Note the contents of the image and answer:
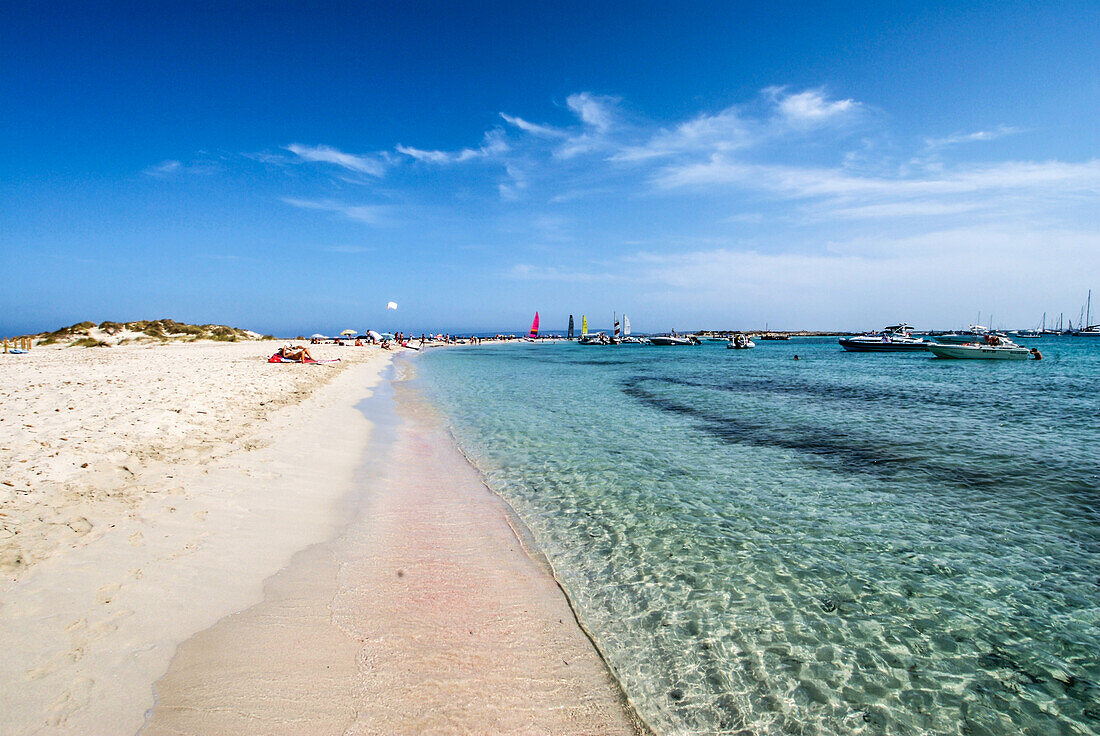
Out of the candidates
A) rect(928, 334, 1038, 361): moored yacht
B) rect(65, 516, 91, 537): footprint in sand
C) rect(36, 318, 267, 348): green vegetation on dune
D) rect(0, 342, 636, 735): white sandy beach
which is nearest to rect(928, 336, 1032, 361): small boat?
rect(928, 334, 1038, 361): moored yacht

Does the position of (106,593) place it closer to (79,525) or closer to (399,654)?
(79,525)

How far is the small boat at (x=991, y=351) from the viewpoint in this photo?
44.2 metres

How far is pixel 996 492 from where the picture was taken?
8.91 m

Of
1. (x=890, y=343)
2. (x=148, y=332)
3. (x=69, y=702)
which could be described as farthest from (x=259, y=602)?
(x=890, y=343)

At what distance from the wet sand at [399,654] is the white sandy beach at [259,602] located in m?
0.02

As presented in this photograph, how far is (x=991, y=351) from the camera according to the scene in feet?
146

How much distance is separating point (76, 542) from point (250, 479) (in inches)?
108

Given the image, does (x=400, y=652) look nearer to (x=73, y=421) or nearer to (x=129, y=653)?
(x=129, y=653)

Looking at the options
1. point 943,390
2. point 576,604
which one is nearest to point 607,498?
point 576,604

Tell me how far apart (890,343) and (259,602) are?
243ft

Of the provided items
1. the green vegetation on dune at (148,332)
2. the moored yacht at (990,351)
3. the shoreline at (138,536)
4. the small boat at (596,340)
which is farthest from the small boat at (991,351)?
the green vegetation on dune at (148,332)

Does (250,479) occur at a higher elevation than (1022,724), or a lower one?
higher

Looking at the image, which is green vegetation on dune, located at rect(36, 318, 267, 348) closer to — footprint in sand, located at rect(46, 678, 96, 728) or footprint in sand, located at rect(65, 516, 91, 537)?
footprint in sand, located at rect(65, 516, 91, 537)

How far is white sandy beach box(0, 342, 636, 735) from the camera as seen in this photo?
3355mm
